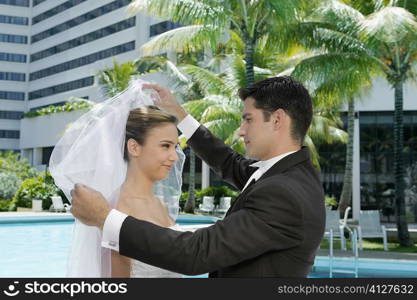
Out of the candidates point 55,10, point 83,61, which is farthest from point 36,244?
point 55,10

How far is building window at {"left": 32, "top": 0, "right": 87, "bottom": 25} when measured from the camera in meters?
59.1

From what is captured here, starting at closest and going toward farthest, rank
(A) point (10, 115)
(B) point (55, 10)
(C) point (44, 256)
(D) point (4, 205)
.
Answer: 1. (C) point (44, 256)
2. (D) point (4, 205)
3. (B) point (55, 10)
4. (A) point (10, 115)

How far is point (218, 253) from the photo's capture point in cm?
178

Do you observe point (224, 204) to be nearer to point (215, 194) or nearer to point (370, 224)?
point (215, 194)

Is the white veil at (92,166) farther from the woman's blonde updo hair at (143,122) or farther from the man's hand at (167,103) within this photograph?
the man's hand at (167,103)

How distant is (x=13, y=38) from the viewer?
6662 centimetres

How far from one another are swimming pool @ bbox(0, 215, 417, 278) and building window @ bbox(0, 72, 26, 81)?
161ft

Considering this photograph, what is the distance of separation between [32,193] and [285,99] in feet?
93.3

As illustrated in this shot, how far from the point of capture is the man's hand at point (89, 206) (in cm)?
188

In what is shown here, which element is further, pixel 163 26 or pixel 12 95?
pixel 12 95

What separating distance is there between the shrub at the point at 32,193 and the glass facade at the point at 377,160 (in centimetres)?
1523

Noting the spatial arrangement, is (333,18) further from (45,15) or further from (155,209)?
(45,15)

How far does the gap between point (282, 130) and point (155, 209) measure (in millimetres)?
1039

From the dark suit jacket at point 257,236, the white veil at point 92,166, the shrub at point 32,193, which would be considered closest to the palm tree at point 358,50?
the white veil at point 92,166
